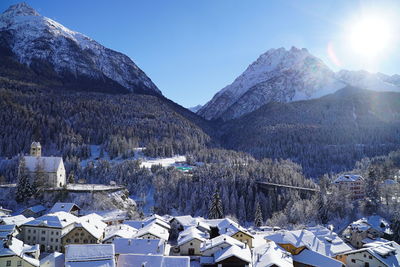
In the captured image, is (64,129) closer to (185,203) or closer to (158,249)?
(185,203)

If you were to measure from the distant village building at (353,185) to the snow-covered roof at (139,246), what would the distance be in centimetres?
8566

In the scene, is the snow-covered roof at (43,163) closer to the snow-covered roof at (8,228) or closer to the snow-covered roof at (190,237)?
the snow-covered roof at (8,228)

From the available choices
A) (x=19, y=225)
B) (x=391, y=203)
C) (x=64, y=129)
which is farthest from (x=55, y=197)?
(x=64, y=129)

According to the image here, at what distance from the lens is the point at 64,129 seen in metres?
188

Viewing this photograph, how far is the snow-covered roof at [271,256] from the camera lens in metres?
48.7

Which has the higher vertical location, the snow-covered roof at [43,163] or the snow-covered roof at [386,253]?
the snow-covered roof at [43,163]

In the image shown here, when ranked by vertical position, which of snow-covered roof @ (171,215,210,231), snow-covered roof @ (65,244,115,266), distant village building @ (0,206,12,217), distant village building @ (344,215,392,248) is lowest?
distant village building @ (344,215,392,248)

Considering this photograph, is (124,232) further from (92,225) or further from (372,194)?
(372,194)

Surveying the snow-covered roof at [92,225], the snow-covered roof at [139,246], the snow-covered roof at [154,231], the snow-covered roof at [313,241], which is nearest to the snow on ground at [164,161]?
the snow-covered roof at [92,225]

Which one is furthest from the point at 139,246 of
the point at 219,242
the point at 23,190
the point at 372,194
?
the point at 372,194

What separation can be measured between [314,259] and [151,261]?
2558 centimetres

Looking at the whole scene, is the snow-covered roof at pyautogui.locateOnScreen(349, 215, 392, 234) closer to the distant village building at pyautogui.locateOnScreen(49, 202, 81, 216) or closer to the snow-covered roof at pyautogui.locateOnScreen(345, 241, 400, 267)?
the snow-covered roof at pyautogui.locateOnScreen(345, 241, 400, 267)

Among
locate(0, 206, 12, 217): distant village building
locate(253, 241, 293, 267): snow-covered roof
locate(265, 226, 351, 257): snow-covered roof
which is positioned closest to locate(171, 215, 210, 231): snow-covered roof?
locate(265, 226, 351, 257): snow-covered roof

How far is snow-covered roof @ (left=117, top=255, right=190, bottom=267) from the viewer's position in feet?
150
